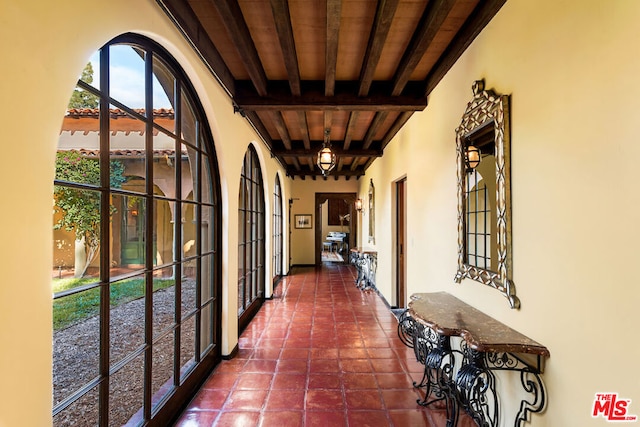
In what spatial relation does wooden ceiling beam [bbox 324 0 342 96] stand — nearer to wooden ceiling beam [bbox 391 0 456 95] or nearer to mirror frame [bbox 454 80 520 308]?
wooden ceiling beam [bbox 391 0 456 95]

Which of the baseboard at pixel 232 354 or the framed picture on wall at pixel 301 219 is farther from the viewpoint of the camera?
the framed picture on wall at pixel 301 219

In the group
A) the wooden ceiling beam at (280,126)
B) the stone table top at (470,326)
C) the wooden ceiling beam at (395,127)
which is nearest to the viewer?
the stone table top at (470,326)

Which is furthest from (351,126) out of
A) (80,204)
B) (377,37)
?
(80,204)

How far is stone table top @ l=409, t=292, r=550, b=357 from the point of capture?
1596 mm

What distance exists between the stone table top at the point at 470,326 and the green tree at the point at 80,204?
1.99 metres

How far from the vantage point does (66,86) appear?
120cm

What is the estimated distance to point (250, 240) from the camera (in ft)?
16.1

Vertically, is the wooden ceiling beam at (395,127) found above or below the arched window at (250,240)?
above

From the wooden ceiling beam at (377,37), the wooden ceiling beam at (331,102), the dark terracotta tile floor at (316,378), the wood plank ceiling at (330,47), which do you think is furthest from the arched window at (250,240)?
the wooden ceiling beam at (377,37)

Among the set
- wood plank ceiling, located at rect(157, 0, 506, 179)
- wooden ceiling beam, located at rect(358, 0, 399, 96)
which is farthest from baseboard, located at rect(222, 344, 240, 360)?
wooden ceiling beam, located at rect(358, 0, 399, 96)

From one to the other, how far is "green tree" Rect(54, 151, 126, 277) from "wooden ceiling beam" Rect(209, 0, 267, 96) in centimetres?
123

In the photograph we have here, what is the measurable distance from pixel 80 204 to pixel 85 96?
521 mm

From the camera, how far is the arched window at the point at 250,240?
14.3ft

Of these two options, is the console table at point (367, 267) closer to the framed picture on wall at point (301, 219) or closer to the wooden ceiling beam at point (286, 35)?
the framed picture on wall at point (301, 219)
